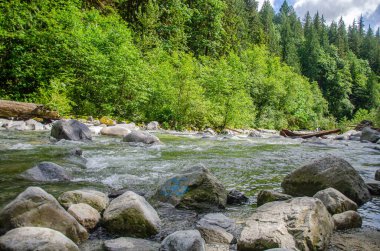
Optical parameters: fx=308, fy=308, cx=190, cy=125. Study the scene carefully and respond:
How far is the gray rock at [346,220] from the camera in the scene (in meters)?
3.46

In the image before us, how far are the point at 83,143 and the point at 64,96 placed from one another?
23.0 feet

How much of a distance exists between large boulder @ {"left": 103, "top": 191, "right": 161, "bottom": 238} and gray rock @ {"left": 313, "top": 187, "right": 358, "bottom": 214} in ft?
6.89

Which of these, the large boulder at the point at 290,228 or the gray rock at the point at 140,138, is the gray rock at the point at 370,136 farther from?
the large boulder at the point at 290,228

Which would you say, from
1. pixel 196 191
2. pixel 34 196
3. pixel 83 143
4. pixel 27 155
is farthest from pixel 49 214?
pixel 83 143

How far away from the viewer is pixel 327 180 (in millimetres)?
4605

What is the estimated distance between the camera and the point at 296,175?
4.83 meters

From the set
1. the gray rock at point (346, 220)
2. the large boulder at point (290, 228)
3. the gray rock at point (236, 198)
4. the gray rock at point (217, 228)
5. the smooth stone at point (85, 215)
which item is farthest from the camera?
the gray rock at point (236, 198)

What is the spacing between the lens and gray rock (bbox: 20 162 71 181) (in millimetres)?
4844

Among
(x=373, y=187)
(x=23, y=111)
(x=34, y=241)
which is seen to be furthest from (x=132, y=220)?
(x=23, y=111)

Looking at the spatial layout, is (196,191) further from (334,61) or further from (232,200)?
(334,61)

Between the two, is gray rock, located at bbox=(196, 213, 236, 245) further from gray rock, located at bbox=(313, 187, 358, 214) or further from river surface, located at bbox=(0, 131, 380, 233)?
gray rock, located at bbox=(313, 187, 358, 214)

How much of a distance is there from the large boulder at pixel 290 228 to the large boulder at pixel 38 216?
161cm

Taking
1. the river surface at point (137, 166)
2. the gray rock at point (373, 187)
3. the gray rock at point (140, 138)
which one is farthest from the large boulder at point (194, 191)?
the gray rock at point (140, 138)

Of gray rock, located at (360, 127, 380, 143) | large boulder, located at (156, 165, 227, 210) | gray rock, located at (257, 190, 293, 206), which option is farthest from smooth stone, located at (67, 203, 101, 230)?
gray rock, located at (360, 127, 380, 143)
